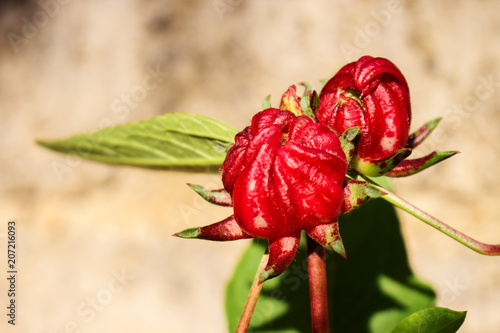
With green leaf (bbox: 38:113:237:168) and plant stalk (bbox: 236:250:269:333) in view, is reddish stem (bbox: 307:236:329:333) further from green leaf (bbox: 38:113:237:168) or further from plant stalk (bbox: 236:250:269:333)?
green leaf (bbox: 38:113:237:168)

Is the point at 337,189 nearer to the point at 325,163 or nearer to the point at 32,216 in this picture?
the point at 325,163

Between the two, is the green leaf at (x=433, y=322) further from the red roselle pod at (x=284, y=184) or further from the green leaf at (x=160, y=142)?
the green leaf at (x=160, y=142)

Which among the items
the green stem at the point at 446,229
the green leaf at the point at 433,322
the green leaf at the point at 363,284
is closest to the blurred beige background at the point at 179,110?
the green leaf at the point at 363,284

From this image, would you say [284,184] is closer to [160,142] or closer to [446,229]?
[446,229]

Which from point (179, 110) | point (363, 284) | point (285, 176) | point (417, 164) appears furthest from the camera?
point (179, 110)

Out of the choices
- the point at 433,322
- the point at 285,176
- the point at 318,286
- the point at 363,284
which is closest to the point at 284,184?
the point at 285,176

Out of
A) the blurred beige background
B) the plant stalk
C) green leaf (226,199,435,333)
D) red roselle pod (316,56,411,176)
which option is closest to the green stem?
red roselle pod (316,56,411,176)
